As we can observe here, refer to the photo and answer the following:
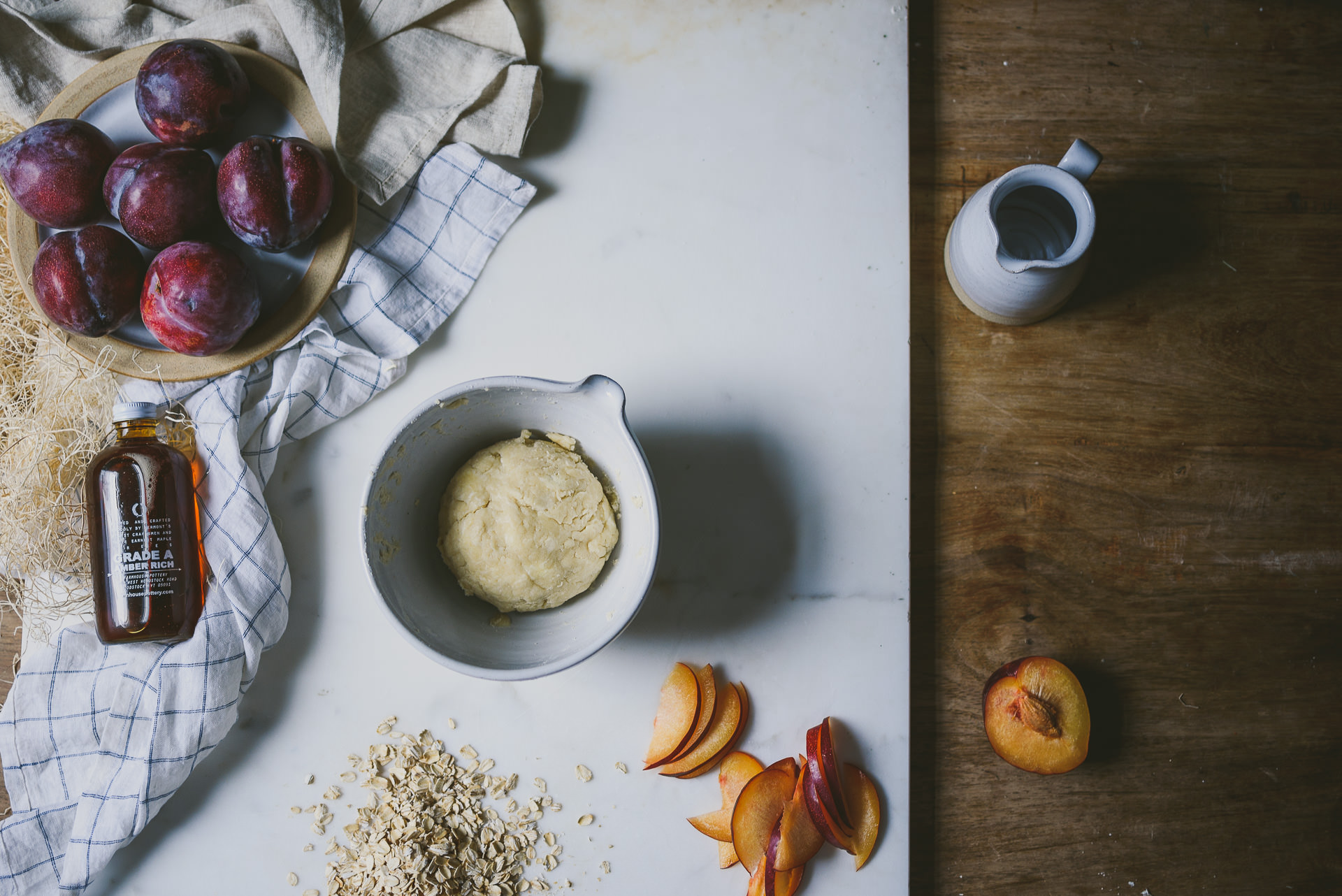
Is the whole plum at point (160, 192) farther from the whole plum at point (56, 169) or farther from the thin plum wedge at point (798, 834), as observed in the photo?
the thin plum wedge at point (798, 834)

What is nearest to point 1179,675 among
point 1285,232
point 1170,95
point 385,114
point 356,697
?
point 1285,232

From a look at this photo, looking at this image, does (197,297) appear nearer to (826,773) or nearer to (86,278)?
(86,278)

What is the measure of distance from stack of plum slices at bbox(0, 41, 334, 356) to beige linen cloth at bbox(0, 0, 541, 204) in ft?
0.27

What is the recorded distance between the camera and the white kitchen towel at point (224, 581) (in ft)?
2.88

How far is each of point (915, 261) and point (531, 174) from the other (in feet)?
1.72

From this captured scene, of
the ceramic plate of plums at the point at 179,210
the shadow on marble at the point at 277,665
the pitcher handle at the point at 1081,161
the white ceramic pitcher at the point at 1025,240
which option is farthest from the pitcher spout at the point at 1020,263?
the shadow on marble at the point at 277,665

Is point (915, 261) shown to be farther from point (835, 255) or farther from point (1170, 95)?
point (1170, 95)

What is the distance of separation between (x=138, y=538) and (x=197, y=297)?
28 centimetres

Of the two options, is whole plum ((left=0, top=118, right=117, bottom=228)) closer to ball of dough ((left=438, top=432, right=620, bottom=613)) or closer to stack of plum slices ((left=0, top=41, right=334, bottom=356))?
stack of plum slices ((left=0, top=41, right=334, bottom=356))

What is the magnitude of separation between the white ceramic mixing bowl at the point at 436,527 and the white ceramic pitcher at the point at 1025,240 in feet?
1.58

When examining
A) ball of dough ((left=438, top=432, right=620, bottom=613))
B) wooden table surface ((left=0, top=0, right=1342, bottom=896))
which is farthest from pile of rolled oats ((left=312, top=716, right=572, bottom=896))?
wooden table surface ((left=0, top=0, right=1342, bottom=896))

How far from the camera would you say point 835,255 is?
3.29ft

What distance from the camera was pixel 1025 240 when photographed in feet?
3.32

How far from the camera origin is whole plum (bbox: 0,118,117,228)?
0.83m
